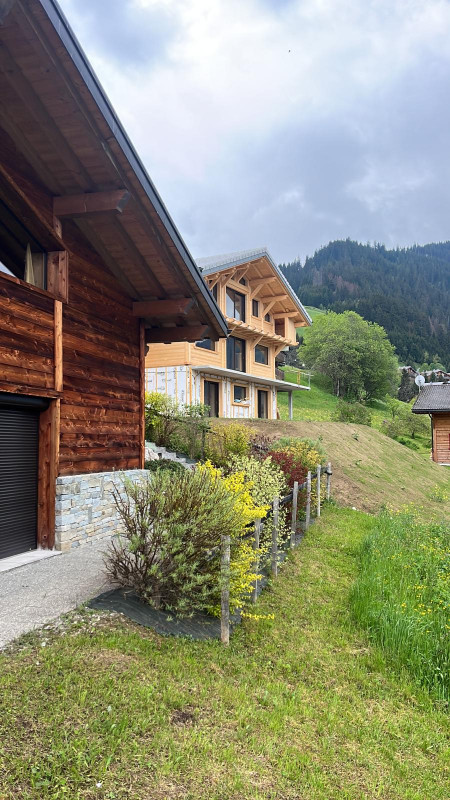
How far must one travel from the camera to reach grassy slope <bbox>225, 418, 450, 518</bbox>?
50.7 feet

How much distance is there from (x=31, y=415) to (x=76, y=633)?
394 cm

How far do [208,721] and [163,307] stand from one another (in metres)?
7.51

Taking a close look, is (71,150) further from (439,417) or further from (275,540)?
(439,417)

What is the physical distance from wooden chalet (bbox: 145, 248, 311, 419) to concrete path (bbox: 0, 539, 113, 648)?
44.5 feet

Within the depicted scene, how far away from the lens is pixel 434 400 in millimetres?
31609

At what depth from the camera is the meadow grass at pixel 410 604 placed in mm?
4883

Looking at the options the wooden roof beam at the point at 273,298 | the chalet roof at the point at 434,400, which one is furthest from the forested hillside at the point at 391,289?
the wooden roof beam at the point at 273,298

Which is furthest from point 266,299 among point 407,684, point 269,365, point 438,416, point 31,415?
point 407,684

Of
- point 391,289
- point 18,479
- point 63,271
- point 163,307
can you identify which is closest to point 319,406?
point 163,307

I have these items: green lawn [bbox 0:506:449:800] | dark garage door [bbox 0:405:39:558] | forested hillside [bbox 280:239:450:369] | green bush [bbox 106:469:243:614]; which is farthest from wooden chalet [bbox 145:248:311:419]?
forested hillside [bbox 280:239:450:369]

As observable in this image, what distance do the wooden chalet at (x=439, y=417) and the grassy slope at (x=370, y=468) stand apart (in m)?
5.47

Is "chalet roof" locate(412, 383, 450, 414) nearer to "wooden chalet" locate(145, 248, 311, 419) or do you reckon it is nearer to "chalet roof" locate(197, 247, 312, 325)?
"wooden chalet" locate(145, 248, 311, 419)

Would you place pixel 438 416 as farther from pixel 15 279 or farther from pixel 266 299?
pixel 15 279

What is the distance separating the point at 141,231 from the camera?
8.02 metres
